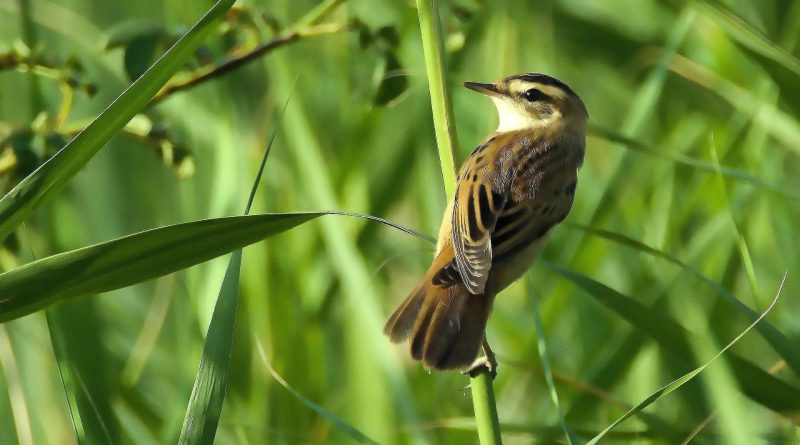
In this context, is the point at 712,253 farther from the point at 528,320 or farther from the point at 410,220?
the point at 410,220

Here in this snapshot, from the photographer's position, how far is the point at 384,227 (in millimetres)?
3553

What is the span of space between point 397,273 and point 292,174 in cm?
68

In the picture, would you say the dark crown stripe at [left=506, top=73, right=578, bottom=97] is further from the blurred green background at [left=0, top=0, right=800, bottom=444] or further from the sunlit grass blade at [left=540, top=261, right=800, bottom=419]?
the sunlit grass blade at [left=540, top=261, right=800, bottom=419]

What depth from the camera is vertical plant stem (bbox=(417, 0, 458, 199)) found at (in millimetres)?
1855

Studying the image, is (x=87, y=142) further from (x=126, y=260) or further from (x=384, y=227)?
(x=384, y=227)

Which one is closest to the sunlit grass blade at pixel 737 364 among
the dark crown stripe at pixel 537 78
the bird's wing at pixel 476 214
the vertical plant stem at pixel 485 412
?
the bird's wing at pixel 476 214

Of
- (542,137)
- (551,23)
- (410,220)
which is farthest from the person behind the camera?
(410,220)

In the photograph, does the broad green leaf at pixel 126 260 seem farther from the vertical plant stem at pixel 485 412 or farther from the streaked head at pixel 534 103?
the streaked head at pixel 534 103

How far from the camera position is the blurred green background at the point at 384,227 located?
2.52 m

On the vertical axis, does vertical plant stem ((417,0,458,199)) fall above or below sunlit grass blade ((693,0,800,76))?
below

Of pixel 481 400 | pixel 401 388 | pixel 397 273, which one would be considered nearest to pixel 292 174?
pixel 397 273

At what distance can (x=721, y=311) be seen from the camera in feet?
9.43

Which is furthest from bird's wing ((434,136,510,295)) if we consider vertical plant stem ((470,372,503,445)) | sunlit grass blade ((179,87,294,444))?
sunlit grass blade ((179,87,294,444))

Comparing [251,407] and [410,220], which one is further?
[410,220]
